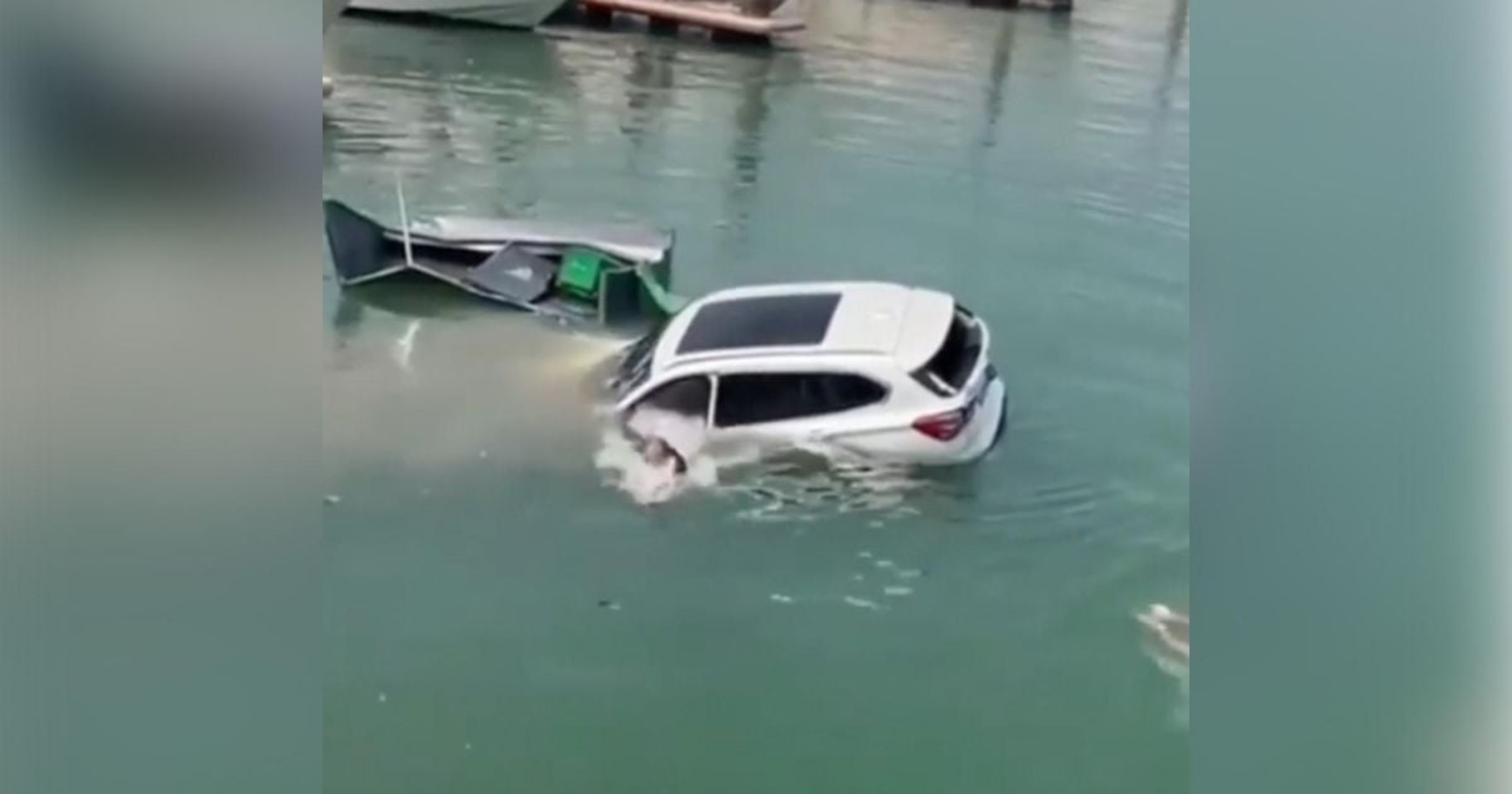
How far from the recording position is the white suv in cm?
99

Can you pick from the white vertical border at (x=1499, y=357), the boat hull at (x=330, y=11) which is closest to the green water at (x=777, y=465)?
the boat hull at (x=330, y=11)

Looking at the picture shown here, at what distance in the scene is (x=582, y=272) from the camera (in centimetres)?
100

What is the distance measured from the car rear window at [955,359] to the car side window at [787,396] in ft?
0.10

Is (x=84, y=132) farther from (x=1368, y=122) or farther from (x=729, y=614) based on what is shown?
(x=1368, y=122)

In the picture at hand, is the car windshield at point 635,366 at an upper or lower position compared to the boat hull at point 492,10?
lower

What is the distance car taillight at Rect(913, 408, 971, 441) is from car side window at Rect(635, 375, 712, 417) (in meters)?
0.13

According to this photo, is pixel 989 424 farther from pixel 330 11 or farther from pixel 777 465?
pixel 330 11

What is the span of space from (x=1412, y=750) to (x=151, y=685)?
2.56ft

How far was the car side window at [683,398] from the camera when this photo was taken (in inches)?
39.1

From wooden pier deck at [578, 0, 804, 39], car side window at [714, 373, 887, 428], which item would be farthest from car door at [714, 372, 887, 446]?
wooden pier deck at [578, 0, 804, 39]

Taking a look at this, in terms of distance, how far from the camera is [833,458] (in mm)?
995

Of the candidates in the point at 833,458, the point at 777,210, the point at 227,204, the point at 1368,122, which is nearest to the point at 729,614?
the point at 833,458

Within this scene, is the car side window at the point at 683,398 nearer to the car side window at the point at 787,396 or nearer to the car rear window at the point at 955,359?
the car side window at the point at 787,396

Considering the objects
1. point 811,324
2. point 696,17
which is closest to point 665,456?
point 811,324
